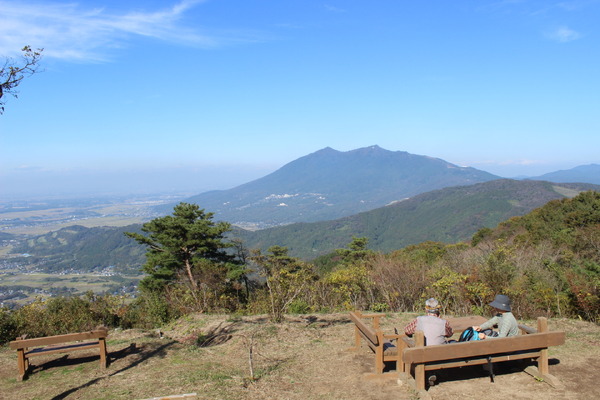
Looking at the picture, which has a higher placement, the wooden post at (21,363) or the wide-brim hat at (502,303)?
the wide-brim hat at (502,303)

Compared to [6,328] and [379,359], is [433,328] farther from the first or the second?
[6,328]

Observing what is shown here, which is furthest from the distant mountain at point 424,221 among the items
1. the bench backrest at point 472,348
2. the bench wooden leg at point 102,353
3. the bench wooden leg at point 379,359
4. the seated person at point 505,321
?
the bench backrest at point 472,348

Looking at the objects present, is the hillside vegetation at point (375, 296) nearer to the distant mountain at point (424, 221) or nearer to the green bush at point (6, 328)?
the green bush at point (6, 328)

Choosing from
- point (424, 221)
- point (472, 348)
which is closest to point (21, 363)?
point (472, 348)

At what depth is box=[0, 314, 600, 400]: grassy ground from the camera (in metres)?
4.77

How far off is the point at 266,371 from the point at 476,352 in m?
2.84

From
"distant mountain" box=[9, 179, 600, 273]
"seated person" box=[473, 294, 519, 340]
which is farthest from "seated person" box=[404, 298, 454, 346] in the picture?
"distant mountain" box=[9, 179, 600, 273]

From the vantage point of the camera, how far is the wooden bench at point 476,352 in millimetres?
4416

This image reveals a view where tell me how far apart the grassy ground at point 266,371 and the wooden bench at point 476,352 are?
0.22 metres

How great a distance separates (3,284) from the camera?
224 ft

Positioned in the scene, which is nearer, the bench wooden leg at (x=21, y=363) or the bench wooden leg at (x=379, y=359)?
the bench wooden leg at (x=379, y=359)

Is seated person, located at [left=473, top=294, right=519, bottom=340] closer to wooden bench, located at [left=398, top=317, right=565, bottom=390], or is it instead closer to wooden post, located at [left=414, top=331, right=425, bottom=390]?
wooden bench, located at [left=398, top=317, right=565, bottom=390]

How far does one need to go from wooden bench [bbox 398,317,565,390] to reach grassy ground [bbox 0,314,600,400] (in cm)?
22

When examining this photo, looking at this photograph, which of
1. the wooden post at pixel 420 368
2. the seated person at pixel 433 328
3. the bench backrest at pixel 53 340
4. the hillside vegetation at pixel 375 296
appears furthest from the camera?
the hillside vegetation at pixel 375 296
